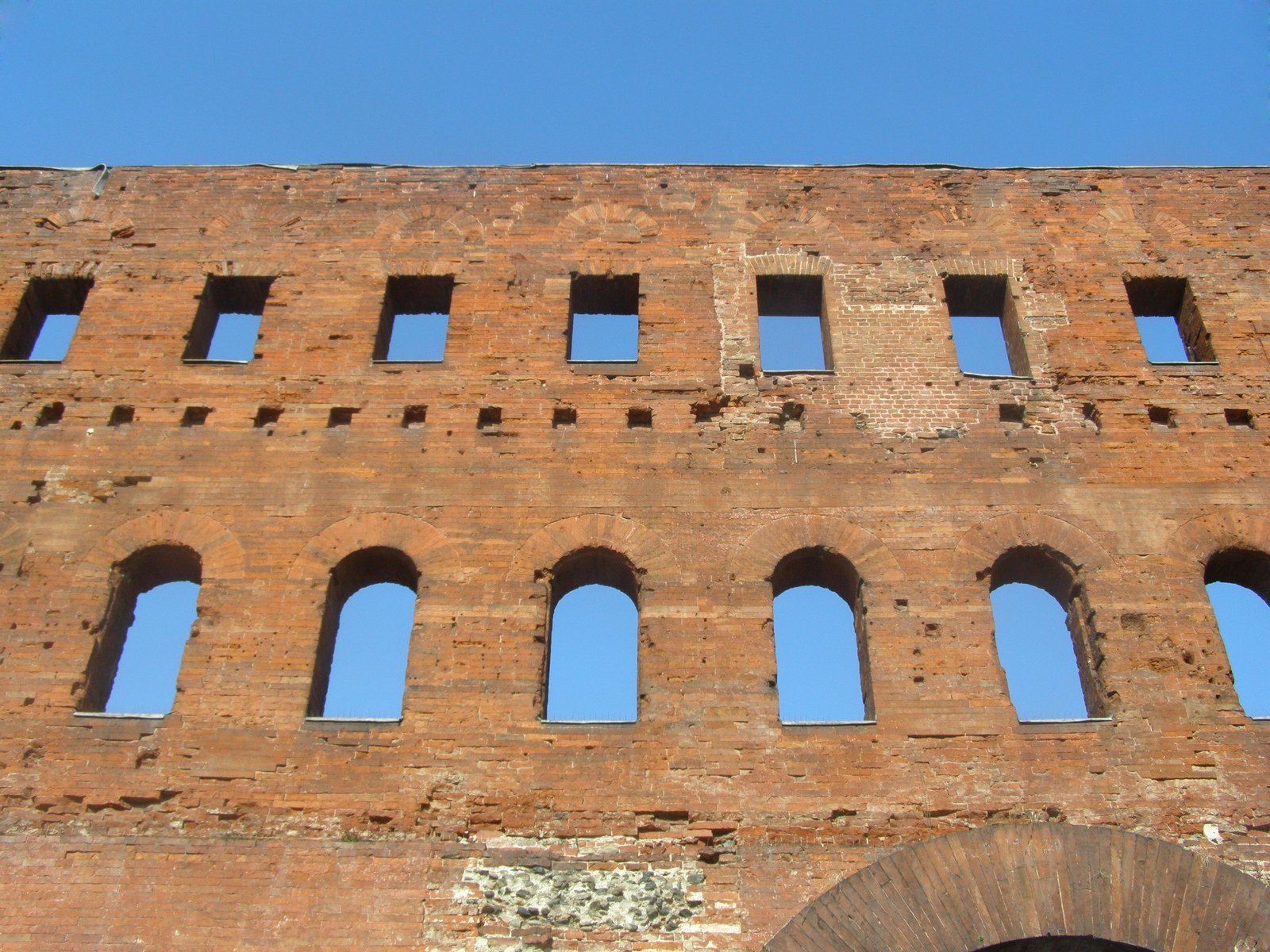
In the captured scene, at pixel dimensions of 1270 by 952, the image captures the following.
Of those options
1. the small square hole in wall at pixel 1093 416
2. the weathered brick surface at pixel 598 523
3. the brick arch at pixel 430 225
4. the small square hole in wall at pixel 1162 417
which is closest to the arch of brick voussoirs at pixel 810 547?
the weathered brick surface at pixel 598 523

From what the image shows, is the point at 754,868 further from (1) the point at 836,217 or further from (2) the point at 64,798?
(1) the point at 836,217

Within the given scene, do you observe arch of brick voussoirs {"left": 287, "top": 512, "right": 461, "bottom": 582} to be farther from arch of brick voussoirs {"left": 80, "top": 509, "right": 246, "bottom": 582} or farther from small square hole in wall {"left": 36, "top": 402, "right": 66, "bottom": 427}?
small square hole in wall {"left": 36, "top": 402, "right": 66, "bottom": 427}

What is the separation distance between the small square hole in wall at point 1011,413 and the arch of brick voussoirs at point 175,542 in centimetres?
648

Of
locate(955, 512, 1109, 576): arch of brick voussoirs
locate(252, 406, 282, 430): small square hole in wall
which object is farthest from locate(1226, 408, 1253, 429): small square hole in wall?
locate(252, 406, 282, 430): small square hole in wall

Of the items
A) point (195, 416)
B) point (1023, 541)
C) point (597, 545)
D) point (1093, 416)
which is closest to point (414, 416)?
point (195, 416)

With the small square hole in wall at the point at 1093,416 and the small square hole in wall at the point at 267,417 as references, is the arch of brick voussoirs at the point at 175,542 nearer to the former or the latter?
the small square hole in wall at the point at 267,417

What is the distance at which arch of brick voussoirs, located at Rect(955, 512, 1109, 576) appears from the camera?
9.17 m

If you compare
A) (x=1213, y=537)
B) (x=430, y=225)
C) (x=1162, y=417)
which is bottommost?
(x=1213, y=537)

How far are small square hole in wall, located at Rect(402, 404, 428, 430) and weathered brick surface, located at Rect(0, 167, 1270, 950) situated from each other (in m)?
0.11

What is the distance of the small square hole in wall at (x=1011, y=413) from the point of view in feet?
33.5

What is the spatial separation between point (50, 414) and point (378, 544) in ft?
11.3

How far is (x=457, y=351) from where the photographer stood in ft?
35.1

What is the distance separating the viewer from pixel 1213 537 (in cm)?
935

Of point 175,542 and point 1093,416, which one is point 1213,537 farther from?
point 175,542
